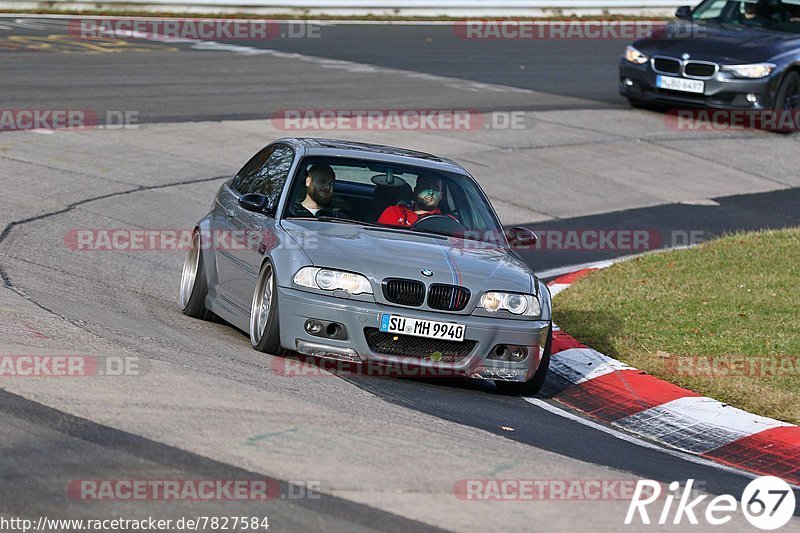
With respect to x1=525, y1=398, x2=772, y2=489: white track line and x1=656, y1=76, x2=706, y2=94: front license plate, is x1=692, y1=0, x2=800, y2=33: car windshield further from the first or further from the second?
x1=525, y1=398, x2=772, y2=489: white track line

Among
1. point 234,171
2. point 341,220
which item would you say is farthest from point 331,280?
point 234,171

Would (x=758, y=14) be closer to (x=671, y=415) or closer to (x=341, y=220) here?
(x=341, y=220)

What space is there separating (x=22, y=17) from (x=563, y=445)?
2412 centimetres

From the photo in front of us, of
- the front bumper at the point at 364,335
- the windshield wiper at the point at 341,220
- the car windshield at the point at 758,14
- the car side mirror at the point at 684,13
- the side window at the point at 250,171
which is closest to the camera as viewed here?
the front bumper at the point at 364,335

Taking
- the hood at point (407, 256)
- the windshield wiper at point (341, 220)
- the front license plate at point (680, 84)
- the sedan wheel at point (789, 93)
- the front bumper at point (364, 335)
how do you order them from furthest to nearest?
the sedan wheel at point (789, 93) → the front license plate at point (680, 84) → the windshield wiper at point (341, 220) → the hood at point (407, 256) → the front bumper at point (364, 335)

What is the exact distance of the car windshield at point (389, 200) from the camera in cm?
934

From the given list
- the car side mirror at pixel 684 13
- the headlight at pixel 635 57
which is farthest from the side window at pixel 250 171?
the car side mirror at pixel 684 13

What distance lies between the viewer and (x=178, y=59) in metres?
24.0

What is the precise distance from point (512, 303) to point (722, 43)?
516 inches

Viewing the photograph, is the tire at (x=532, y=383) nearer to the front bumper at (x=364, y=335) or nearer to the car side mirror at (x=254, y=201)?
the front bumper at (x=364, y=335)

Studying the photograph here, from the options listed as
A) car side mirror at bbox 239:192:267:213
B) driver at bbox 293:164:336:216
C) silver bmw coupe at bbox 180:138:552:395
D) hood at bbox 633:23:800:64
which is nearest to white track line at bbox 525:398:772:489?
silver bmw coupe at bbox 180:138:552:395

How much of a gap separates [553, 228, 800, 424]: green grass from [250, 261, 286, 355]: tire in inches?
105

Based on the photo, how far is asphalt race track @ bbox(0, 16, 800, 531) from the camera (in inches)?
228

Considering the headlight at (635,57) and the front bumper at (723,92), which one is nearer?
the front bumper at (723,92)
